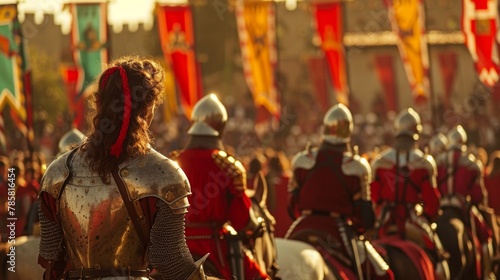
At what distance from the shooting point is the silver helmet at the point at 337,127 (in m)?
10.8

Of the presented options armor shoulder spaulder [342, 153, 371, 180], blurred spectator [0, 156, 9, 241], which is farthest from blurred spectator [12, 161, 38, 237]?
armor shoulder spaulder [342, 153, 371, 180]

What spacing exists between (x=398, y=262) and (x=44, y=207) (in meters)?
5.76

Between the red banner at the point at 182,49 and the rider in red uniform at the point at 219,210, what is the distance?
14906mm

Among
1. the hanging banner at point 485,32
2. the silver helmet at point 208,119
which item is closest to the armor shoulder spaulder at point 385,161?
the silver helmet at point 208,119

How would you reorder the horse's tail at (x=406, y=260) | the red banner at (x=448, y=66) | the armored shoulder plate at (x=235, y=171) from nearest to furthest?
the armored shoulder plate at (x=235, y=171) < the horse's tail at (x=406, y=260) < the red banner at (x=448, y=66)

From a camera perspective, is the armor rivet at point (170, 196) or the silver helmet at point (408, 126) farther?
the silver helmet at point (408, 126)

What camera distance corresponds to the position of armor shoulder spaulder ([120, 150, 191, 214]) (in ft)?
19.5

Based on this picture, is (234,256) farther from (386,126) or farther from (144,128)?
(386,126)

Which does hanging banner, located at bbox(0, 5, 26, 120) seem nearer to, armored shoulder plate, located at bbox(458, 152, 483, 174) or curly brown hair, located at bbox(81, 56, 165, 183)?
armored shoulder plate, located at bbox(458, 152, 483, 174)

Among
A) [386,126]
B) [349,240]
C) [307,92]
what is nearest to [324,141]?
[349,240]

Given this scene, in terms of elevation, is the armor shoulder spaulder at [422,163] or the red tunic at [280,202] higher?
the armor shoulder spaulder at [422,163]

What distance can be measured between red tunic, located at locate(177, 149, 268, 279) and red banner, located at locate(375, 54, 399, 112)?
51388 millimetres

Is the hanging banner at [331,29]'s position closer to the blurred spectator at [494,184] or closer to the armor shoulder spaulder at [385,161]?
the blurred spectator at [494,184]

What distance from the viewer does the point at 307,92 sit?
7594 cm
